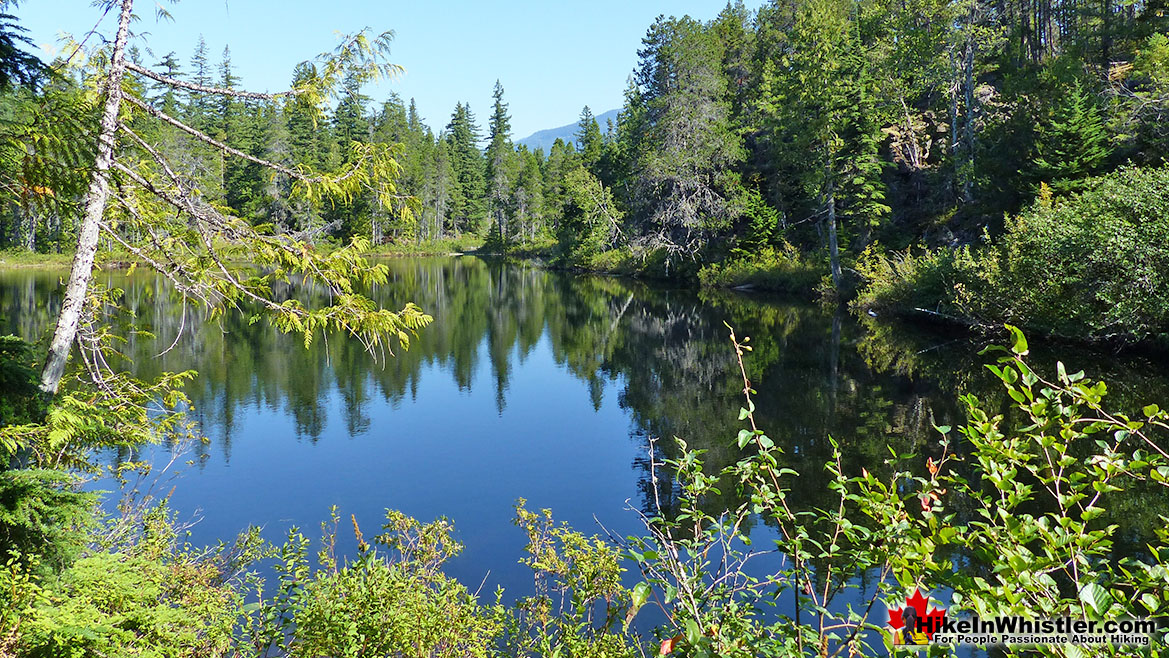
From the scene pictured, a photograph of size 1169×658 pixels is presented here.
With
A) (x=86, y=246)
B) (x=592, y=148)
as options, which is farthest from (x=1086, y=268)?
(x=592, y=148)

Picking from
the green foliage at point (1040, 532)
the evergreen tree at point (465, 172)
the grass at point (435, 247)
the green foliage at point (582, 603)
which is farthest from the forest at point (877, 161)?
Answer: the evergreen tree at point (465, 172)

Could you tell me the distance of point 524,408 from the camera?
61.0 ft

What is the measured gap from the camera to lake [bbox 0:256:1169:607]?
1171 cm

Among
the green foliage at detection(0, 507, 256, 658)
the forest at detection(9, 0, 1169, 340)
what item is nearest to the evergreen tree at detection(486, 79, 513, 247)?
the forest at detection(9, 0, 1169, 340)

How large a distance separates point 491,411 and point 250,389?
22.1ft

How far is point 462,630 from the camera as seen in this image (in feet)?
17.7

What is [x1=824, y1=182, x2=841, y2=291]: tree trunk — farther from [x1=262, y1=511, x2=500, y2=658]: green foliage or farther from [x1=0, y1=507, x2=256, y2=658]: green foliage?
[x1=0, y1=507, x2=256, y2=658]: green foliage

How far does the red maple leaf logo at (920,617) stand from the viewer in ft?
9.13

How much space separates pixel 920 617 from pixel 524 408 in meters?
16.1

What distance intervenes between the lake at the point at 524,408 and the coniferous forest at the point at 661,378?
0.13 meters

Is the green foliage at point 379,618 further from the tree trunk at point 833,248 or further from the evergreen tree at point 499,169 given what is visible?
the evergreen tree at point 499,169

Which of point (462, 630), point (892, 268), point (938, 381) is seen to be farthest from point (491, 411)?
point (892, 268)

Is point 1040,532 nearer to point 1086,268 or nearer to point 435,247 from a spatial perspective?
point 1086,268

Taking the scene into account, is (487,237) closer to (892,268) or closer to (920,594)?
(892,268)
